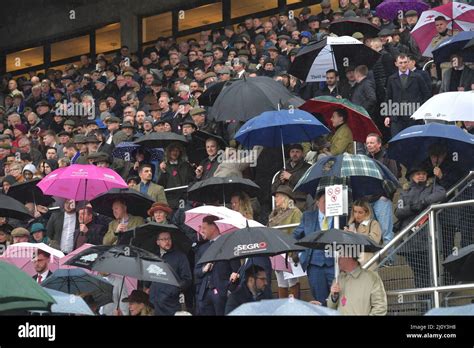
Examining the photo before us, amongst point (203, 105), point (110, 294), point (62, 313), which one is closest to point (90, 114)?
point (203, 105)

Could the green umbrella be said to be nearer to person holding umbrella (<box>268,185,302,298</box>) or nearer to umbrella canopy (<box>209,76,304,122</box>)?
person holding umbrella (<box>268,185,302,298</box>)

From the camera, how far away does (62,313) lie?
11828mm

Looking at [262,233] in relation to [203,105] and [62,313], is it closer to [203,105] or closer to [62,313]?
[62,313]

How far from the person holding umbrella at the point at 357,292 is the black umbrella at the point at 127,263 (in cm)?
203

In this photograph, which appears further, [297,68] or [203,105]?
[203,105]

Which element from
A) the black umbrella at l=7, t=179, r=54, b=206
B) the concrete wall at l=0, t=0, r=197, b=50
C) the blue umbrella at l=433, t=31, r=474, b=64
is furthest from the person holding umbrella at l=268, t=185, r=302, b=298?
the concrete wall at l=0, t=0, r=197, b=50

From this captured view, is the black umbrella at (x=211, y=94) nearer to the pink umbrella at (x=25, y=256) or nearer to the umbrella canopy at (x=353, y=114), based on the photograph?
the umbrella canopy at (x=353, y=114)

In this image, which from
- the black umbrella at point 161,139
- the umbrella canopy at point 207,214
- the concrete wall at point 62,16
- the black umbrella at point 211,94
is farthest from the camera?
the concrete wall at point 62,16

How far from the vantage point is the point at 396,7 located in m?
23.3

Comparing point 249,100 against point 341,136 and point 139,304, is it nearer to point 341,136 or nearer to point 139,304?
point 341,136

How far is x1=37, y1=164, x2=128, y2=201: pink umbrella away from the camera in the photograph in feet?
58.4

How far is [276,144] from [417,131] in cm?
274

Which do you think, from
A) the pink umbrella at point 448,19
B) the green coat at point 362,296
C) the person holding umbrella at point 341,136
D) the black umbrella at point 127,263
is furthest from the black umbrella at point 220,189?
the pink umbrella at point 448,19

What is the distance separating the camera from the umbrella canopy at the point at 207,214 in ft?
50.6
